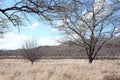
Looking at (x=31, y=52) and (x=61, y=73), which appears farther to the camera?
(x=31, y=52)

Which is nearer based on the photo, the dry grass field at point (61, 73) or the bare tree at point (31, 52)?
the dry grass field at point (61, 73)

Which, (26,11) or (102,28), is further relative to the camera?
(102,28)

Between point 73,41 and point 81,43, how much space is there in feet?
3.08

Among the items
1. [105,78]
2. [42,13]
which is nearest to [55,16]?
[42,13]

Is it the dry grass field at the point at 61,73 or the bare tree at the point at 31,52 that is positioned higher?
the dry grass field at the point at 61,73

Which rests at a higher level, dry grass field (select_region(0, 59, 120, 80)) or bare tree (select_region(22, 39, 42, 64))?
dry grass field (select_region(0, 59, 120, 80))

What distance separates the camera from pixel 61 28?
29219 mm

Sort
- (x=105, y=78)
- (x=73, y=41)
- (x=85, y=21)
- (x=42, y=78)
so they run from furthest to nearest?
(x=73, y=41), (x=85, y=21), (x=105, y=78), (x=42, y=78)

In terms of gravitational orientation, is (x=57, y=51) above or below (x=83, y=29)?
below

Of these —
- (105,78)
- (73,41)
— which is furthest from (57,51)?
(105,78)

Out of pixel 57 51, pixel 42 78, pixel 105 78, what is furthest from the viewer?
pixel 57 51

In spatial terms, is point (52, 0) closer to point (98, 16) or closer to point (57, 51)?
point (98, 16)

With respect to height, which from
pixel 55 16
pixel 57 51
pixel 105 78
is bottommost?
pixel 57 51

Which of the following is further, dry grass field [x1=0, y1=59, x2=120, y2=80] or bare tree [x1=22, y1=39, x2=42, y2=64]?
bare tree [x1=22, y1=39, x2=42, y2=64]
